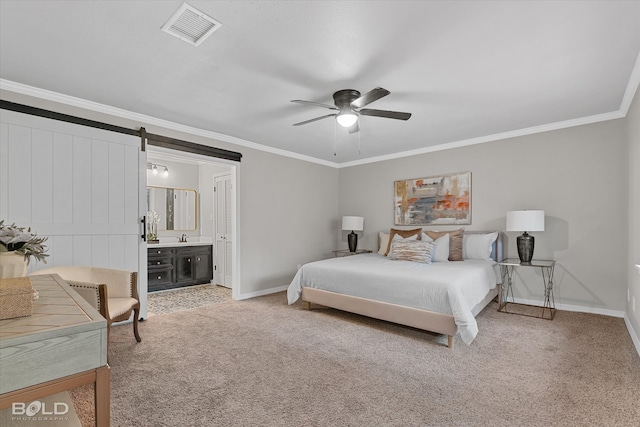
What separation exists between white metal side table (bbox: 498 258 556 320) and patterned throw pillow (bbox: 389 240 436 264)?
870mm

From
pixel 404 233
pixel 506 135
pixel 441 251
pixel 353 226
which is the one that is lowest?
pixel 441 251

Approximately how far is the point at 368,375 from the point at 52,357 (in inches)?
81.5

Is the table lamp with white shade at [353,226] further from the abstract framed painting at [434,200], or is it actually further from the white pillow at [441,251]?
the white pillow at [441,251]

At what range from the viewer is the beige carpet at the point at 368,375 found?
188 cm

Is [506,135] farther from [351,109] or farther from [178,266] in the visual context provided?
[178,266]

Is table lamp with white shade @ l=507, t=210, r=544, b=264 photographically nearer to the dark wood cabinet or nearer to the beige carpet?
the beige carpet

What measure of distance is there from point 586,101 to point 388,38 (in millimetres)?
2661

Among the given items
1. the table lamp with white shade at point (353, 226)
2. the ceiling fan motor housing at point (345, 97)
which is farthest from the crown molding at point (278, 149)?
the ceiling fan motor housing at point (345, 97)

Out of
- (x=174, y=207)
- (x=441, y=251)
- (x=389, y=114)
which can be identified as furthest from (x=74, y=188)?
(x=441, y=251)

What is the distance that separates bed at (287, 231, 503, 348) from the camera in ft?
9.47

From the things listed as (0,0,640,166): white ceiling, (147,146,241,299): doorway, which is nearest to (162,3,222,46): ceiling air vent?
(0,0,640,166): white ceiling

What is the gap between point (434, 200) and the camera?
5203mm

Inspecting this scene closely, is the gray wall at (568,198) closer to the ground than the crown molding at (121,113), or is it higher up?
closer to the ground

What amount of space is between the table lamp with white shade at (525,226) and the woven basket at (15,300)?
4472 millimetres
